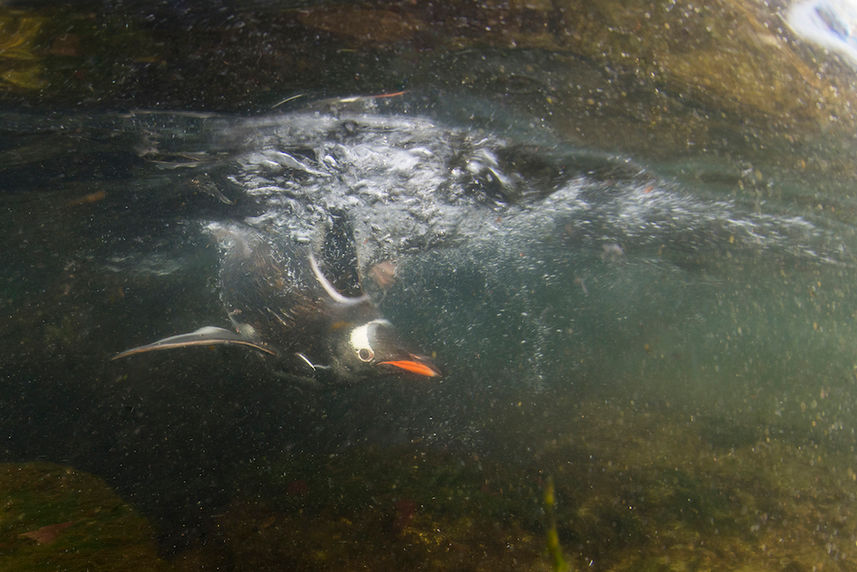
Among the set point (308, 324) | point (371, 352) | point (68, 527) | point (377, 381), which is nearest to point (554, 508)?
point (371, 352)

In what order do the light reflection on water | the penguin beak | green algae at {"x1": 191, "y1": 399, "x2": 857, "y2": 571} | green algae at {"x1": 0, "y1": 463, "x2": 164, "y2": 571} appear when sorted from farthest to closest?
the light reflection on water, the penguin beak, green algae at {"x1": 191, "y1": 399, "x2": 857, "y2": 571}, green algae at {"x1": 0, "y1": 463, "x2": 164, "y2": 571}

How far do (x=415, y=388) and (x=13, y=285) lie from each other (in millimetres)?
19197

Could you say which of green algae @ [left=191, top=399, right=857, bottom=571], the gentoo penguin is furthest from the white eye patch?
green algae @ [left=191, top=399, right=857, bottom=571]

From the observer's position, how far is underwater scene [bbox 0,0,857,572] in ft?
14.8

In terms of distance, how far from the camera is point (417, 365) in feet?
17.5

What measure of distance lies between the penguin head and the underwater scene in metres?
0.05

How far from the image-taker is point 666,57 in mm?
5051

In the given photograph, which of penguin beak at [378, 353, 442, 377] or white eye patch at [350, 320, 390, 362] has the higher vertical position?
penguin beak at [378, 353, 442, 377]

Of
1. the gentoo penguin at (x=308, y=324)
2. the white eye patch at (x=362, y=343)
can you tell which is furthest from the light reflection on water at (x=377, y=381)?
the white eye patch at (x=362, y=343)

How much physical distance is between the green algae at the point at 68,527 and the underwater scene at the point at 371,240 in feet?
0.12

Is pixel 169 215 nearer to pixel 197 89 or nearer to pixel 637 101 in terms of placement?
pixel 197 89

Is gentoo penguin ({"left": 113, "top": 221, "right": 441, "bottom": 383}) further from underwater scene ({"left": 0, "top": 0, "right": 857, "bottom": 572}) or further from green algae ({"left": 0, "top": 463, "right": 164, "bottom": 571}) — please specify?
green algae ({"left": 0, "top": 463, "right": 164, "bottom": 571})

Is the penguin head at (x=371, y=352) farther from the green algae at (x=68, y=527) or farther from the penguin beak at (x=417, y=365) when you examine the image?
the green algae at (x=68, y=527)

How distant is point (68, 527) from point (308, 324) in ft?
11.6
